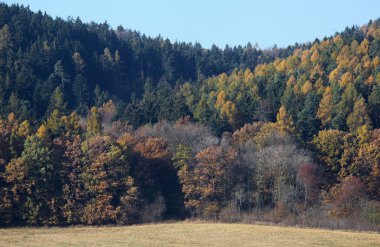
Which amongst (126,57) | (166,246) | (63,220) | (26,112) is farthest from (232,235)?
(126,57)

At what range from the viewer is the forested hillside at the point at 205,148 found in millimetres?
70938

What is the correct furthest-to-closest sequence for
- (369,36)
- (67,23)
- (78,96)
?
(67,23) → (369,36) → (78,96)

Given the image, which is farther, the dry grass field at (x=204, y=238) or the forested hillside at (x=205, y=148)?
the forested hillside at (x=205, y=148)

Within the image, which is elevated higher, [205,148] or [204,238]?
[205,148]

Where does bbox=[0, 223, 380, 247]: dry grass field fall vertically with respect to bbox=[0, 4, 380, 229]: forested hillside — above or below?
below

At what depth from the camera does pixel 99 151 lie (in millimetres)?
74250

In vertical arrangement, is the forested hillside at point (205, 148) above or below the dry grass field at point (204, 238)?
above

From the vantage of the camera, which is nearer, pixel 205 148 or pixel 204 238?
pixel 204 238

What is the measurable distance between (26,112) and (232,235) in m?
54.9

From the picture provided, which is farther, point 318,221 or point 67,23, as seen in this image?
point 67,23

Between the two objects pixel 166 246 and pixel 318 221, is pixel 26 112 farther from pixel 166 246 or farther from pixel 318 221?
pixel 166 246

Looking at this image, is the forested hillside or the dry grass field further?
the forested hillside

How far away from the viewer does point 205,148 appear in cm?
8156

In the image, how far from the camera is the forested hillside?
233 feet
